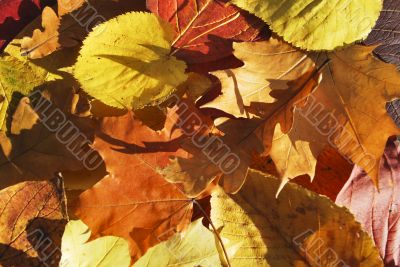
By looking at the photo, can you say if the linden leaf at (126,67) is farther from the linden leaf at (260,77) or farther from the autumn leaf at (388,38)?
the autumn leaf at (388,38)

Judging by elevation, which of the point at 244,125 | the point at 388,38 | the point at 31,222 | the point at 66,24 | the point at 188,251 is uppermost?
the point at 66,24

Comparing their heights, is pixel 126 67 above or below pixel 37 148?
above

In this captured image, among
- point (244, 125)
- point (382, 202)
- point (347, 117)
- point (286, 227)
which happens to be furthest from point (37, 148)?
A: point (382, 202)

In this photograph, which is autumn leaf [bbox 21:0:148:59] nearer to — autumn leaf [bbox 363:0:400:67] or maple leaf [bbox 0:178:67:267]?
maple leaf [bbox 0:178:67:267]

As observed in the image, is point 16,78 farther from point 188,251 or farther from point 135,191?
point 188,251

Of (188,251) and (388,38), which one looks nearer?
(188,251)

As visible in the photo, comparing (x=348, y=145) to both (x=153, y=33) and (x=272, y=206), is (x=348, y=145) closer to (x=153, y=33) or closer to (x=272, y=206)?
(x=272, y=206)

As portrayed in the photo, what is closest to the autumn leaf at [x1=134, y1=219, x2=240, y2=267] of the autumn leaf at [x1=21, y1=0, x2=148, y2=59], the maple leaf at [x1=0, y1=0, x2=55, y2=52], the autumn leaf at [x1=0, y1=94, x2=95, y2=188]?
the autumn leaf at [x1=0, y1=94, x2=95, y2=188]
